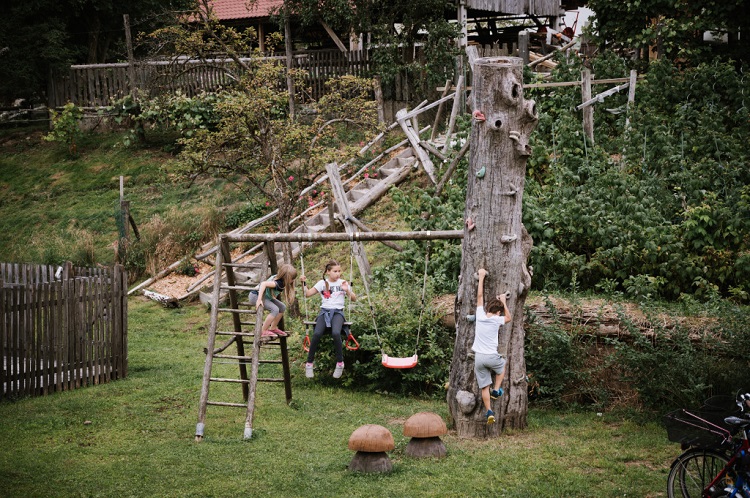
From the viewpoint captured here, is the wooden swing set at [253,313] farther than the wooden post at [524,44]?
No

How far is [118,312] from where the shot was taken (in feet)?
40.7

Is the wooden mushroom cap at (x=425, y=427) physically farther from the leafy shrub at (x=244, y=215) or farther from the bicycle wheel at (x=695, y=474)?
the leafy shrub at (x=244, y=215)

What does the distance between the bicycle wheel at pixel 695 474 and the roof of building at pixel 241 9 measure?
22.0m

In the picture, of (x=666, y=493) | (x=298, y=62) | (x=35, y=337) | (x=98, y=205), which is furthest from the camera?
(x=298, y=62)

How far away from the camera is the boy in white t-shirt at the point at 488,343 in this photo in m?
9.20

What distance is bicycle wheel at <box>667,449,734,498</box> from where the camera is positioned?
22.8 ft

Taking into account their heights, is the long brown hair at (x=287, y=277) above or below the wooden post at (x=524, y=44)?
below

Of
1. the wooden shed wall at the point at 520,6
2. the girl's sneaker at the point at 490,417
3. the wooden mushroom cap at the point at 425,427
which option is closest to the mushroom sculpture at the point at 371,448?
the wooden mushroom cap at the point at 425,427

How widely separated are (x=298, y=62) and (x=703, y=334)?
16.2 meters

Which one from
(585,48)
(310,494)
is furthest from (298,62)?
(310,494)

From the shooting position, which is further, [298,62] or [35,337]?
[298,62]

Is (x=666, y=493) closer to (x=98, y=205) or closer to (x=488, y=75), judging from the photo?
(x=488, y=75)

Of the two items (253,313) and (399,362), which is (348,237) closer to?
(253,313)

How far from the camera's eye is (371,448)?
8.40m
